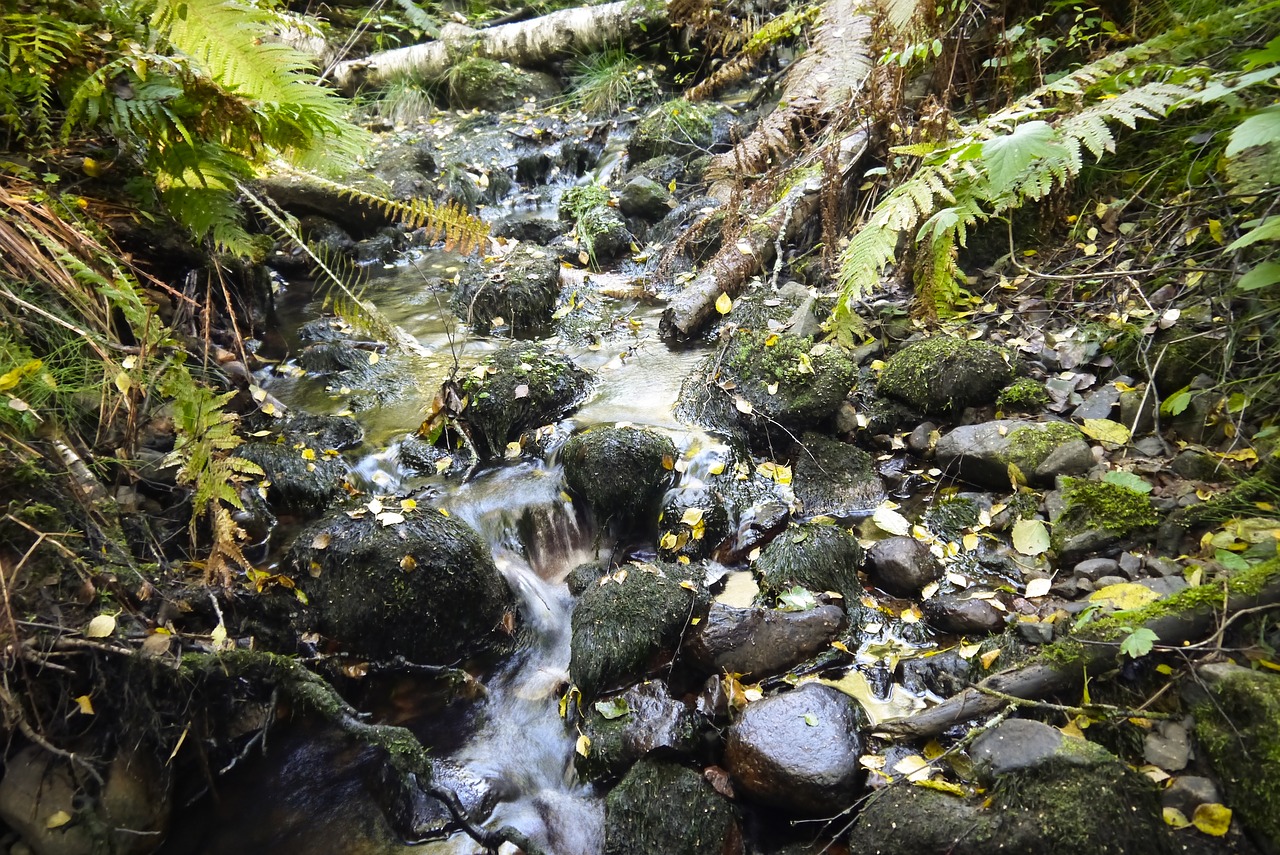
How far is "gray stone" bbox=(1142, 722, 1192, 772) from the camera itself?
6.31ft

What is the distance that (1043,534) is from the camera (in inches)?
113

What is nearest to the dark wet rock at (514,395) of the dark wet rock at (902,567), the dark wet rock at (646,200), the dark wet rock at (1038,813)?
the dark wet rock at (902,567)

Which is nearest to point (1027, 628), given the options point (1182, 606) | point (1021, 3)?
point (1182, 606)

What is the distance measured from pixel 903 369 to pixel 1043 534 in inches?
47.6

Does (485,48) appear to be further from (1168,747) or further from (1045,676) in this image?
(1168,747)

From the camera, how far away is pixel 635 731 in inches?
106

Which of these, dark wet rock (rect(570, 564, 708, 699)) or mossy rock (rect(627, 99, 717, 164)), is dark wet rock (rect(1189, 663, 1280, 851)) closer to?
dark wet rock (rect(570, 564, 708, 699))

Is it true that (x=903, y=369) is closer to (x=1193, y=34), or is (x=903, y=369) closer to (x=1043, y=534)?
(x=1043, y=534)

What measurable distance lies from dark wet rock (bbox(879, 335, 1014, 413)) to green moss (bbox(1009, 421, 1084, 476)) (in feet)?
1.22

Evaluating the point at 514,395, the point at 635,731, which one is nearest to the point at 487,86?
the point at 514,395

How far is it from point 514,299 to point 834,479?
3278mm

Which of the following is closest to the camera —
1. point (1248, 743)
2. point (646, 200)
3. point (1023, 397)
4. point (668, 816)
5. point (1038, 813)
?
point (1248, 743)

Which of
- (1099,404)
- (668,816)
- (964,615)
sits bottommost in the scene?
(668,816)

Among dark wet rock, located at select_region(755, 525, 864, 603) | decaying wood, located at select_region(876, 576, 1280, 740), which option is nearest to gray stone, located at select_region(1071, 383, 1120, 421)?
dark wet rock, located at select_region(755, 525, 864, 603)
